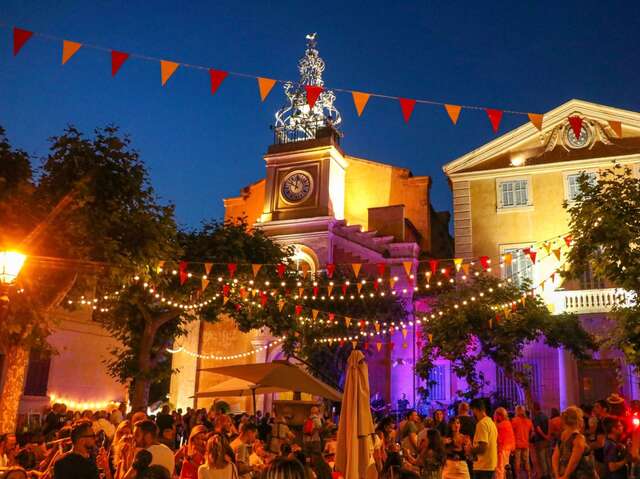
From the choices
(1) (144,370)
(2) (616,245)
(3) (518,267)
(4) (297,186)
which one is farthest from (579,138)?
(1) (144,370)

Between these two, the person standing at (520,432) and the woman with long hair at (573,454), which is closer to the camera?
the woman with long hair at (573,454)

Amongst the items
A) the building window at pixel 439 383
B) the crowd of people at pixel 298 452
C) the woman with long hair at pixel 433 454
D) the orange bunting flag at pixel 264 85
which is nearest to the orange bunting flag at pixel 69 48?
the orange bunting flag at pixel 264 85

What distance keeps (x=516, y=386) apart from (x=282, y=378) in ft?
42.2

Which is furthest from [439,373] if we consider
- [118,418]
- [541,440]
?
[118,418]

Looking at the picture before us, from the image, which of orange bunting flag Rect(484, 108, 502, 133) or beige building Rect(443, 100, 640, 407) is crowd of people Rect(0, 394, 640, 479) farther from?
beige building Rect(443, 100, 640, 407)

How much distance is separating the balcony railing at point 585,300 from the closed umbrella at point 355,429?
14.1m

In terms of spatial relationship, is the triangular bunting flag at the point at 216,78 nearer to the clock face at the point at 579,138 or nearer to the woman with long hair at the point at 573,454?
the woman with long hair at the point at 573,454

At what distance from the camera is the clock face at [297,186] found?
28469mm

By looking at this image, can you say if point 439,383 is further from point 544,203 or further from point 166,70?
point 166,70

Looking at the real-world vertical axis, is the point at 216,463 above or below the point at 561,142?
below

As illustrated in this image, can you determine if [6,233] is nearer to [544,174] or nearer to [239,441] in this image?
[239,441]

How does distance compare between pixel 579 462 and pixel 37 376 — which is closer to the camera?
pixel 579 462

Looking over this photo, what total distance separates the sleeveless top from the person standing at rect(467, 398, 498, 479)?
1546 mm

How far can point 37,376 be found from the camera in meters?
22.7
